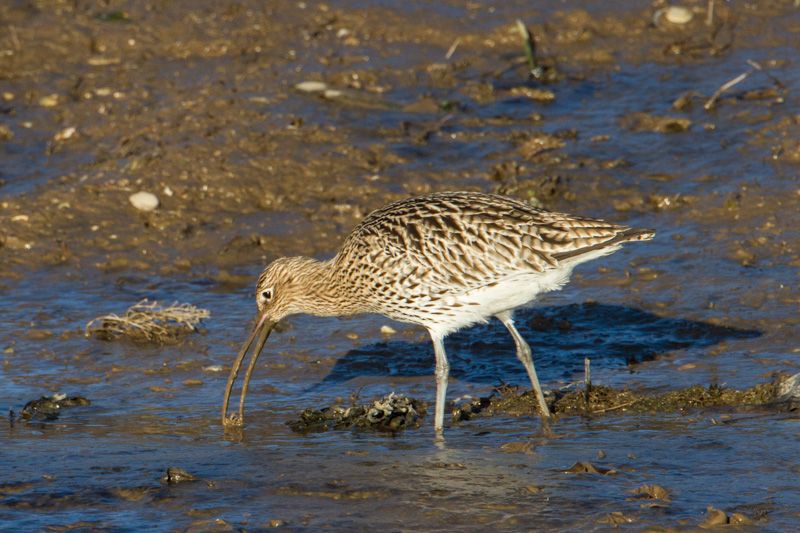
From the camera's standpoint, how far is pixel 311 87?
14.4m

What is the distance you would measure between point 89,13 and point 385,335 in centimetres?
761

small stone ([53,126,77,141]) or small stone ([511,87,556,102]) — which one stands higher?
small stone ([511,87,556,102])

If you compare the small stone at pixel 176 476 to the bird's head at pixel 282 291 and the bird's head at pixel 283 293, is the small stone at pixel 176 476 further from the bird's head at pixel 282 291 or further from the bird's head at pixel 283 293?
the bird's head at pixel 282 291

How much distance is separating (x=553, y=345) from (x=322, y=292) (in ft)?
6.74

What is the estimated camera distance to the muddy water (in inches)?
299

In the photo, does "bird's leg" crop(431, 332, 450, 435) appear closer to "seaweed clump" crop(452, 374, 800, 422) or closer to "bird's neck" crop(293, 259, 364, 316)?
"seaweed clump" crop(452, 374, 800, 422)

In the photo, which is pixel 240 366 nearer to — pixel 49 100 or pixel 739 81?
pixel 49 100

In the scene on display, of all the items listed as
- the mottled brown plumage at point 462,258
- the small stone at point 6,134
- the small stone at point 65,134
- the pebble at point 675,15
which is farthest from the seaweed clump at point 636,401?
the pebble at point 675,15

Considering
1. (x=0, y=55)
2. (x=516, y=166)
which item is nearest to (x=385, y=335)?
(x=516, y=166)

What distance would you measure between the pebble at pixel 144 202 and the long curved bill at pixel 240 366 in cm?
303

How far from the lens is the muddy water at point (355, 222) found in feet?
24.9

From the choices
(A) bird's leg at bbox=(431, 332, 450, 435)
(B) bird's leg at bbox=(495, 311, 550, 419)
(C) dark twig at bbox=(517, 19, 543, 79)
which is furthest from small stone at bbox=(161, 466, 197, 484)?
(C) dark twig at bbox=(517, 19, 543, 79)

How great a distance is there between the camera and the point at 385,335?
10859 millimetres

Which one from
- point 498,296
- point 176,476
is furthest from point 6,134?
point 176,476
